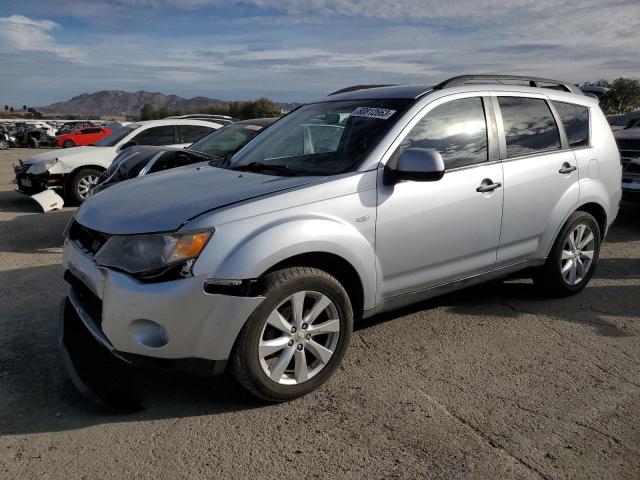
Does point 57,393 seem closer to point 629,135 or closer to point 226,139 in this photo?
point 226,139

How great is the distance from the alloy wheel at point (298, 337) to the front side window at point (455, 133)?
1.15 meters

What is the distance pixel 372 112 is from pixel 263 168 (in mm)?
831

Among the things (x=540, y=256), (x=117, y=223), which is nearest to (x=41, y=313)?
(x=117, y=223)

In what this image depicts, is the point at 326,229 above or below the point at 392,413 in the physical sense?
above

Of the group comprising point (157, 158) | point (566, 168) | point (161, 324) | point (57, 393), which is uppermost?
point (566, 168)

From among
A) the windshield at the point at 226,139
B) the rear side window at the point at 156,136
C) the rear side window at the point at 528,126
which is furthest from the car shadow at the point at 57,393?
the rear side window at the point at 156,136

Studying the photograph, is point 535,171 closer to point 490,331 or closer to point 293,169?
point 490,331

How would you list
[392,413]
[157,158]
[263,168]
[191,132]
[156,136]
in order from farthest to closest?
[191,132] < [156,136] < [157,158] < [263,168] < [392,413]

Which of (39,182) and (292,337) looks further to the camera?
(39,182)

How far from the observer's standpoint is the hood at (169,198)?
2986 mm

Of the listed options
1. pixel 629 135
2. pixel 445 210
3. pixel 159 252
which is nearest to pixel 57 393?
pixel 159 252

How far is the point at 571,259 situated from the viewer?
473 centimetres

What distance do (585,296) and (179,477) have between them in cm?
380

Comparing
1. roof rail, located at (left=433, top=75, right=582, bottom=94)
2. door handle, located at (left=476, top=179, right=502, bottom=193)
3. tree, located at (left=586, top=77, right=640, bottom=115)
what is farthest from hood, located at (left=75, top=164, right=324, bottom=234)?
tree, located at (left=586, top=77, right=640, bottom=115)
